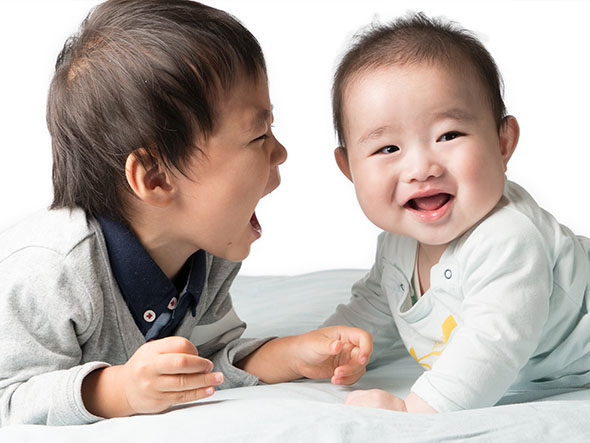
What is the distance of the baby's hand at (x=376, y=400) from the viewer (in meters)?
1.32

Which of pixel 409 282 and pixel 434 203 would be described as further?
pixel 409 282

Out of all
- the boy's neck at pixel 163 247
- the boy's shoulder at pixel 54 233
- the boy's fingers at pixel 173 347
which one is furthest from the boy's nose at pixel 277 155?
the boy's fingers at pixel 173 347

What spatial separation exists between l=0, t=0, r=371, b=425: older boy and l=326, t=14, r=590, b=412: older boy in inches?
7.0

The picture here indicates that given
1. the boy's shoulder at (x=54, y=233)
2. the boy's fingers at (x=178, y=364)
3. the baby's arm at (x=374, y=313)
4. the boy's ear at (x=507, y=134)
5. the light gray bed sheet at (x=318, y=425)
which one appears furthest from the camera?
the baby's arm at (x=374, y=313)

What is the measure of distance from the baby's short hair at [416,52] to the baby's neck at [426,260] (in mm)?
256

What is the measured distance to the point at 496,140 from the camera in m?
1.49

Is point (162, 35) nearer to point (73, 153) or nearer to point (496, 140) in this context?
point (73, 153)

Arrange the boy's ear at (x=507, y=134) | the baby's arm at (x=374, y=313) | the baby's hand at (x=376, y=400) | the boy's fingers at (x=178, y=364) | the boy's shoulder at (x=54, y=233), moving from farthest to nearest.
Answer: the baby's arm at (x=374, y=313) → the boy's ear at (x=507, y=134) → the boy's shoulder at (x=54, y=233) → the baby's hand at (x=376, y=400) → the boy's fingers at (x=178, y=364)

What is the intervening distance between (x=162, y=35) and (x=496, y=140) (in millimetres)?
601

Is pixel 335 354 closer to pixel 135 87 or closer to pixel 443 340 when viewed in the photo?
pixel 443 340

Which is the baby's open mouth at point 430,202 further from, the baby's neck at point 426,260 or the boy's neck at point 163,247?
the boy's neck at point 163,247

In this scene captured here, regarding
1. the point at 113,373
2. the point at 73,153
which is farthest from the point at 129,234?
the point at 113,373

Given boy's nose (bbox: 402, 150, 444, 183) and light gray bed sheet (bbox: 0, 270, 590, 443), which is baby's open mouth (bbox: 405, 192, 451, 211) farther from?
light gray bed sheet (bbox: 0, 270, 590, 443)

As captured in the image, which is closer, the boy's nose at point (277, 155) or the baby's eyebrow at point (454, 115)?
the baby's eyebrow at point (454, 115)
